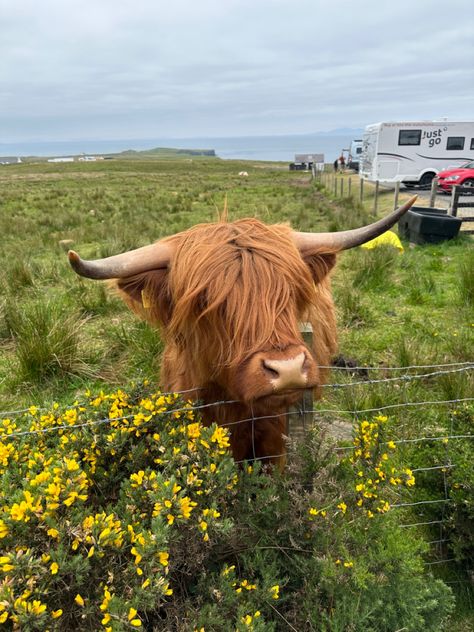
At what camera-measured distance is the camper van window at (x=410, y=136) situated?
2123 centimetres

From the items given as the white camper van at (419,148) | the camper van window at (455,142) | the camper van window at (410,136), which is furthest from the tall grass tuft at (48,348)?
the camper van window at (455,142)

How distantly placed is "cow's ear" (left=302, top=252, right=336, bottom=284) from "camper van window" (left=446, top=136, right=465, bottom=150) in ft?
74.0

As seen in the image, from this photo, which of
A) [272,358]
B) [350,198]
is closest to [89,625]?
[272,358]

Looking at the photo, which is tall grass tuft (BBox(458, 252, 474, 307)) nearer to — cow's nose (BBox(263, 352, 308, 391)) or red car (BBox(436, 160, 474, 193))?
cow's nose (BBox(263, 352, 308, 391))

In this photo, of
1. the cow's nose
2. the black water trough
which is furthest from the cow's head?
the black water trough

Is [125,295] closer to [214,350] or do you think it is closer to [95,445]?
[214,350]

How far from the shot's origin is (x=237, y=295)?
76.3 inches

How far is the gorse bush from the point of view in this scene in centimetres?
A: 136

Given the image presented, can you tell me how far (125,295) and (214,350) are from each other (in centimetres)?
59

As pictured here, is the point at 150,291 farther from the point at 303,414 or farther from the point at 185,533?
the point at 185,533

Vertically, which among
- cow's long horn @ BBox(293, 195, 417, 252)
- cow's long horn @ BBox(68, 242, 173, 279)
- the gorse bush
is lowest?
the gorse bush

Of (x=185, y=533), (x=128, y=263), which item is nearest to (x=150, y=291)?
(x=128, y=263)

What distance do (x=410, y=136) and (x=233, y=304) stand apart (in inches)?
897

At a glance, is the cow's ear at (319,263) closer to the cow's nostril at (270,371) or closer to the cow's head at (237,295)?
the cow's head at (237,295)
